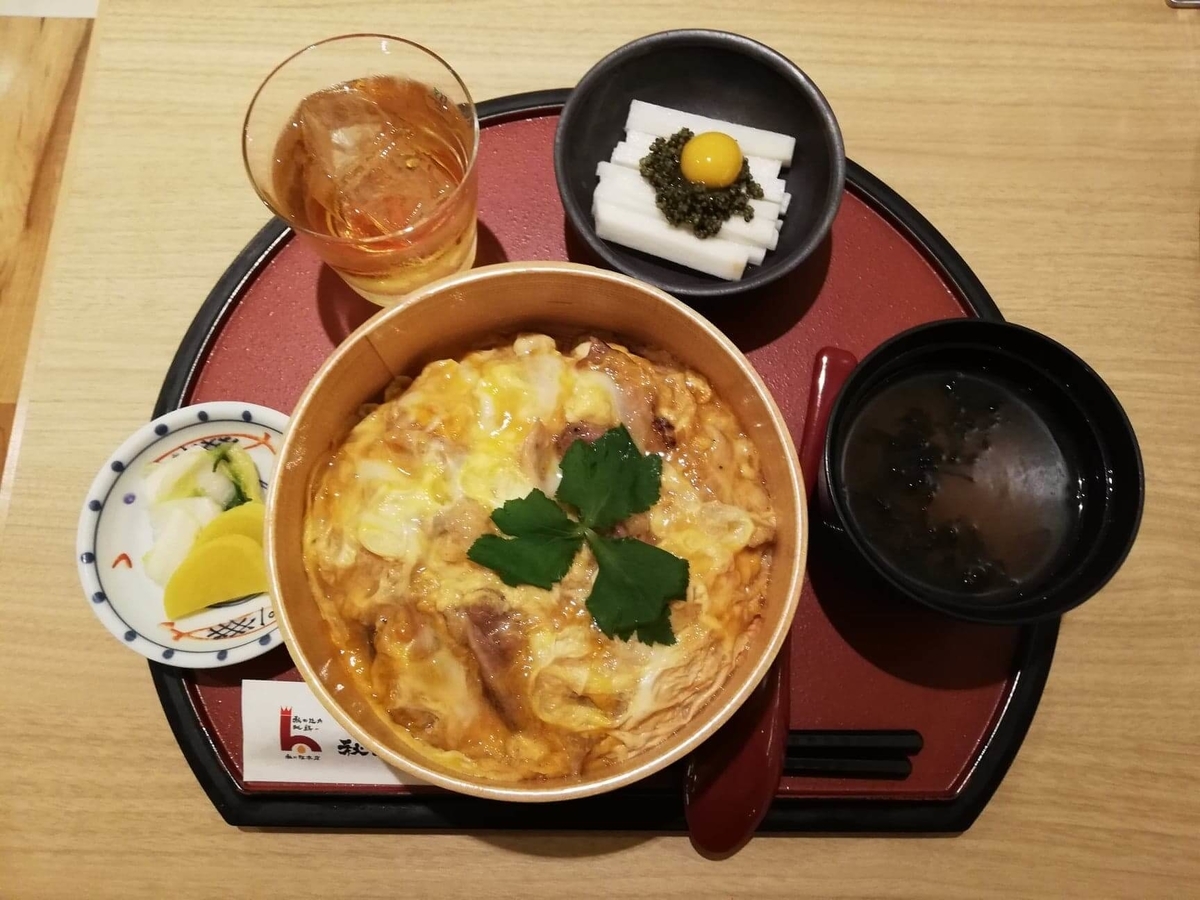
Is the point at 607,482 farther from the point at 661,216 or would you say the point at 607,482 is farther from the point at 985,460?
the point at 985,460

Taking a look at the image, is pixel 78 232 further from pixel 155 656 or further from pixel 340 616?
pixel 340 616

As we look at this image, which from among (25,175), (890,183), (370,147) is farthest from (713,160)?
(25,175)

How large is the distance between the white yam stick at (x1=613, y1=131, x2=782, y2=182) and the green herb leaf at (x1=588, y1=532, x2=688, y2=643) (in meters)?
0.98

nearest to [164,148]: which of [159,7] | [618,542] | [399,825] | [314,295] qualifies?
[159,7]

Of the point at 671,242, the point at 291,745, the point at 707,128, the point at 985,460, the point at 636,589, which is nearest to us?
the point at 636,589

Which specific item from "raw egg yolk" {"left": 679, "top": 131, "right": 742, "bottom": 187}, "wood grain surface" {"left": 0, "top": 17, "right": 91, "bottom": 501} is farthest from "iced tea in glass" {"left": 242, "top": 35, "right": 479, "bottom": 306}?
"wood grain surface" {"left": 0, "top": 17, "right": 91, "bottom": 501}

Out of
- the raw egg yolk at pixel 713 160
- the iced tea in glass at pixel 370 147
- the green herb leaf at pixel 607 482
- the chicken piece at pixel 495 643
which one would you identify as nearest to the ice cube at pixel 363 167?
the iced tea in glass at pixel 370 147

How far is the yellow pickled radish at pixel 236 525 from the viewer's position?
59.2 inches

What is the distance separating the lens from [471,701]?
4.18 ft

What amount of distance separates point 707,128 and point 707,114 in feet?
0.27

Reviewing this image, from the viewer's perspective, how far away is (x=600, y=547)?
1.25m

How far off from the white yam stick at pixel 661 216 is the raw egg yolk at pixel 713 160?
10 cm

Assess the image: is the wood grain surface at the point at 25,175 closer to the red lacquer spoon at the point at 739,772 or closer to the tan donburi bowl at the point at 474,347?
the tan donburi bowl at the point at 474,347

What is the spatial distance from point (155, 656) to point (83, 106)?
4.35 ft
